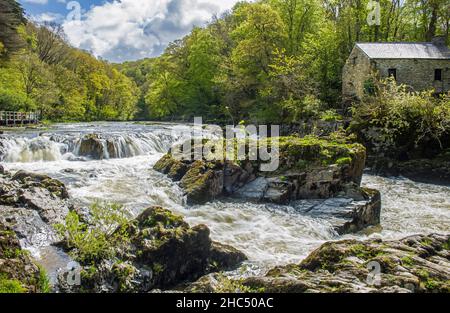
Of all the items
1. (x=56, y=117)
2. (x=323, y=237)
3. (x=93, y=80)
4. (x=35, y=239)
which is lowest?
(x=323, y=237)

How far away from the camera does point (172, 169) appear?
14.5 m

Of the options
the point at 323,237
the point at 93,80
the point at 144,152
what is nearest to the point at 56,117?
the point at 93,80

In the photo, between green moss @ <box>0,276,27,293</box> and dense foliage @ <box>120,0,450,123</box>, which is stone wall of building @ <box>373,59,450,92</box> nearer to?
dense foliage @ <box>120,0,450,123</box>

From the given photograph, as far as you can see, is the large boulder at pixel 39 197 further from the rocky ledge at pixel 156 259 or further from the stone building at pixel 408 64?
the stone building at pixel 408 64

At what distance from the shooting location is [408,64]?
81.5 ft

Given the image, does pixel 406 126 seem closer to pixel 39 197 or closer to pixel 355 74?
pixel 355 74

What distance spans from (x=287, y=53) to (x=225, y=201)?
23657 millimetres

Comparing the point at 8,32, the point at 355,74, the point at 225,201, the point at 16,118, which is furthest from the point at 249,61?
the point at 225,201

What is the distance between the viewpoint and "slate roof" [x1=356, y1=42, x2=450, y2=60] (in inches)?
981

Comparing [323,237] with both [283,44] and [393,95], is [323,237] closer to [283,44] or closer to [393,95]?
[393,95]

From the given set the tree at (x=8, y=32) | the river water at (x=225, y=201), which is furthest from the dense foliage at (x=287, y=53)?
the tree at (x=8, y=32)

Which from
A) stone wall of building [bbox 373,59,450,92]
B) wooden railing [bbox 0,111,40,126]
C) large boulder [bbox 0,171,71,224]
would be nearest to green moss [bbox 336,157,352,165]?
large boulder [bbox 0,171,71,224]

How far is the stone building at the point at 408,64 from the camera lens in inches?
975
